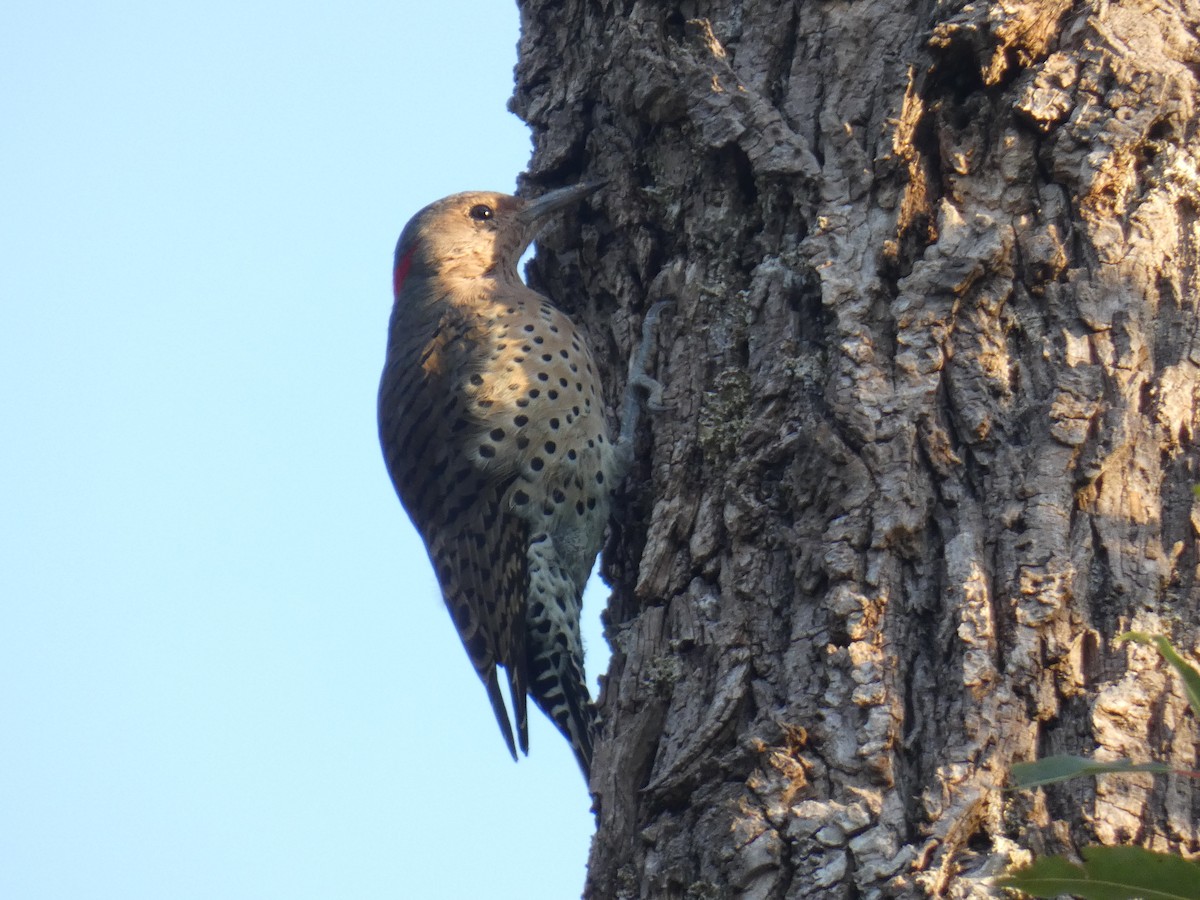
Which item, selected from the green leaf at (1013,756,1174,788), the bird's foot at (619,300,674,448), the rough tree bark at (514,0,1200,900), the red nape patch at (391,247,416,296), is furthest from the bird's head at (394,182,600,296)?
the green leaf at (1013,756,1174,788)

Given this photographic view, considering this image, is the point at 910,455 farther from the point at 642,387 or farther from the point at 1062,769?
the point at 642,387

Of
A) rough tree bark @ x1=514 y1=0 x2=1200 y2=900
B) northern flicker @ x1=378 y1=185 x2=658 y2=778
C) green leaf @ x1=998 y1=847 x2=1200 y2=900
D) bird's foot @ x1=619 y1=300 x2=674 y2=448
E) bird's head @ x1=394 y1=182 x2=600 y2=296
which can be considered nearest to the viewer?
green leaf @ x1=998 y1=847 x2=1200 y2=900

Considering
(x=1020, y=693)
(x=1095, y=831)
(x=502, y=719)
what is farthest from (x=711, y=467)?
(x=502, y=719)

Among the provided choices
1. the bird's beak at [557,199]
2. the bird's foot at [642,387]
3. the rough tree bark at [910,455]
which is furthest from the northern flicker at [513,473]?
the rough tree bark at [910,455]

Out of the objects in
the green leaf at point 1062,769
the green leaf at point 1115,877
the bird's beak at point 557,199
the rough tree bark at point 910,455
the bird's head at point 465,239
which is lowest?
the green leaf at point 1115,877

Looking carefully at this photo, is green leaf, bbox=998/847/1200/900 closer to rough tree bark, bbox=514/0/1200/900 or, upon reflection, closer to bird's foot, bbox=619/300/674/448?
rough tree bark, bbox=514/0/1200/900

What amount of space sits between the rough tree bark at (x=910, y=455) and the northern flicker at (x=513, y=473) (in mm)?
746

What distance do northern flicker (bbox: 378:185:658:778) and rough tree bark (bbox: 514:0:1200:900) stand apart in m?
0.75

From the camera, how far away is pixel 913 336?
2.70 metres

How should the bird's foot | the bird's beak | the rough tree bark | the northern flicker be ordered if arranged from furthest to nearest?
the northern flicker
the bird's beak
the bird's foot
the rough tree bark

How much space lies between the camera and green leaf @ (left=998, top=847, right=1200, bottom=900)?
5.41 feet

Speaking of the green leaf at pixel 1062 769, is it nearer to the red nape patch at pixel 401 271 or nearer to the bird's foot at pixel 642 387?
the bird's foot at pixel 642 387

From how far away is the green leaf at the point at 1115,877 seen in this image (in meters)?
→ 1.65

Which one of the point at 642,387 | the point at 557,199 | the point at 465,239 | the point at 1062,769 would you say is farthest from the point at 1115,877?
the point at 465,239
